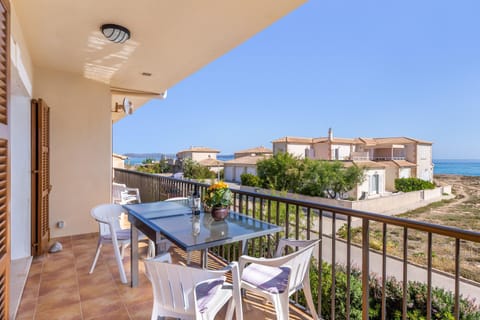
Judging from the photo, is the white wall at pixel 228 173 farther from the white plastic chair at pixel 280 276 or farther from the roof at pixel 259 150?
the white plastic chair at pixel 280 276

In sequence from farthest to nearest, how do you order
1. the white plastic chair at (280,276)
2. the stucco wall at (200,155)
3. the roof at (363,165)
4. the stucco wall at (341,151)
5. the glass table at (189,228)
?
the stucco wall at (200,155)
the stucco wall at (341,151)
the roof at (363,165)
the glass table at (189,228)
the white plastic chair at (280,276)

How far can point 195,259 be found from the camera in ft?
10.4

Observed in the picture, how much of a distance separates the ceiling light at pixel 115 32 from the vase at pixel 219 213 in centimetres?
177

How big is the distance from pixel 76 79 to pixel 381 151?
1125 inches

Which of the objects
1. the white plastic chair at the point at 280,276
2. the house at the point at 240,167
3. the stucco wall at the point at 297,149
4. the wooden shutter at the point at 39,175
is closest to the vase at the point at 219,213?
the white plastic chair at the point at 280,276

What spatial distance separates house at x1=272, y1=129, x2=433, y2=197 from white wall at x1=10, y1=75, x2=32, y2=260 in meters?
22.6

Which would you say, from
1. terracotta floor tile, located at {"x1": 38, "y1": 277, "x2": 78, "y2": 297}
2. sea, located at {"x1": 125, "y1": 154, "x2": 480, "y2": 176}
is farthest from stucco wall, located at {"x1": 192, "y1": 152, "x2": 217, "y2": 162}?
terracotta floor tile, located at {"x1": 38, "y1": 277, "x2": 78, "y2": 297}

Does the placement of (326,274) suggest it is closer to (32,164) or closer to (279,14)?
(279,14)

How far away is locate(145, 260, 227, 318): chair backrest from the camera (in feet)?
4.08

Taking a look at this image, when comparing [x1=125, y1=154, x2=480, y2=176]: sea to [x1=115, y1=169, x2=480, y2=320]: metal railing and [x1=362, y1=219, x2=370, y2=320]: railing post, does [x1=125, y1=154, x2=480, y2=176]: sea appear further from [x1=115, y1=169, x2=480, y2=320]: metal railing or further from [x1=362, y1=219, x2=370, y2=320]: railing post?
[x1=362, y1=219, x2=370, y2=320]: railing post

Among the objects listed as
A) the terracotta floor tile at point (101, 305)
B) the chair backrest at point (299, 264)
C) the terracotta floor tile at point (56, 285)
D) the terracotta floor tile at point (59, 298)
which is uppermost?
the chair backrest at point (299, 264)

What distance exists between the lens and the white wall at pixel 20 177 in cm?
295

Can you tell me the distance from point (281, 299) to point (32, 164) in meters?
3.14

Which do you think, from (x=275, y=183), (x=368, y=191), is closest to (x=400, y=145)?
(x=368, y=191)
